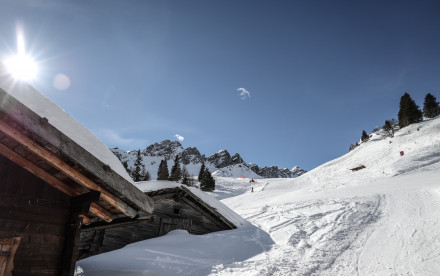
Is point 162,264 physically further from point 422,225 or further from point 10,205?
point 422,225

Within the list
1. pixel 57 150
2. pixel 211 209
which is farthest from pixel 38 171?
pixel 211 209

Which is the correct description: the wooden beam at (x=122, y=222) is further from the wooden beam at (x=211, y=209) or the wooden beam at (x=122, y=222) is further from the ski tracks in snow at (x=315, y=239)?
the wooden beam at (x=211, y=209)

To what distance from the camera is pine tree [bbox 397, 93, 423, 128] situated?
60.5 meters

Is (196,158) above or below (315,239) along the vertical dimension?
above

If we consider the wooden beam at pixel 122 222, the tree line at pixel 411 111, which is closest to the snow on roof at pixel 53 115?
the wooden beam at pixel 122 222

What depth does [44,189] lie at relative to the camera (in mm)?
3727

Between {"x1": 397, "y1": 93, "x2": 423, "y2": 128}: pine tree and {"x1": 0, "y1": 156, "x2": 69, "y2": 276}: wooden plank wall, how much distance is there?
74.4 metres

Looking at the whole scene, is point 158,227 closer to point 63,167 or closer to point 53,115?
point 63,167

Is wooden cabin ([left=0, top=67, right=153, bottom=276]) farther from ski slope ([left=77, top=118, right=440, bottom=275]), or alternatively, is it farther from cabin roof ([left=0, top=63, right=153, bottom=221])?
ski slope ([left=77, top=118, right=440, bottom=275])

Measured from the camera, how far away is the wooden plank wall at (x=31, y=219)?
10.9ft

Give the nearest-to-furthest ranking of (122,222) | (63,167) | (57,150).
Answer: (57,150) → (63,167) → (122,222)

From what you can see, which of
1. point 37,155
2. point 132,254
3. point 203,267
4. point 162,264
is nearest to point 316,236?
point 203,267

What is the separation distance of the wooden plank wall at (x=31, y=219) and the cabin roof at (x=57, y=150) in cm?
15

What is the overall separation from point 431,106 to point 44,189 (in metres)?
87.3
